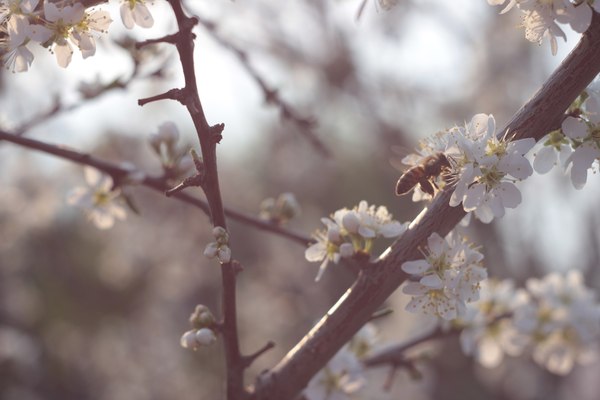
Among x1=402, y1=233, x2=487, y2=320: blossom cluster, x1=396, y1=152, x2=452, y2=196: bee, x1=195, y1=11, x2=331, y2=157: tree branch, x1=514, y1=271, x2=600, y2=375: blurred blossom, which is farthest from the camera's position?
x1=514, y1=271, x2=600, y2=375: blurred blossom

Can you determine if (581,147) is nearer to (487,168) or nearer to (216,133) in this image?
(487,168)

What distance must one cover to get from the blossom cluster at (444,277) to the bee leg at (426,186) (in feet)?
0.33

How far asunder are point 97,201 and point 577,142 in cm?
132

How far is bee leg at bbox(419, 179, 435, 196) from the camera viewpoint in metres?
1.22

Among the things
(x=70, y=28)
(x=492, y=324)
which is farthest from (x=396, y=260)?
(x=492, y=324)

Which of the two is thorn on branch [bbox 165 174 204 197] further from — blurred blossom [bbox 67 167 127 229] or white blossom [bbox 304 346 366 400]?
blurred blossom [bbox 67 167 127 229]

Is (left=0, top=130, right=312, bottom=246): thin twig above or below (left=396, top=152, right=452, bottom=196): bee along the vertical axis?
above

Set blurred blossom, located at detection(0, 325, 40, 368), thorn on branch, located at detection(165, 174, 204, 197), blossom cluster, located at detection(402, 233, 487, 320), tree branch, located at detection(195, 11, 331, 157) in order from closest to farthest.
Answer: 1. thorn on branch, located at detection(165, 174, 204, 197)
2. blossom cluster, located at detection(402, 233, 487, 320)
3. tree branch, located at detection(195, 11, 331, 157)
4. blurred blossom, located at detection(0, 325, 40, 368)

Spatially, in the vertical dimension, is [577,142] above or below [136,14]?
below

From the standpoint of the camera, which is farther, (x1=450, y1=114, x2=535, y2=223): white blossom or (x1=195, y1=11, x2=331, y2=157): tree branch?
(x1=195, y1=11, x2=331, y2=157): tree branch

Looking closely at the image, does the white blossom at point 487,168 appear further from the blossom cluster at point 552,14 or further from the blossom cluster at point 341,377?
the blossom cluster at point 341,377

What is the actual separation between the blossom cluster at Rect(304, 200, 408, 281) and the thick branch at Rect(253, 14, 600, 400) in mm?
92

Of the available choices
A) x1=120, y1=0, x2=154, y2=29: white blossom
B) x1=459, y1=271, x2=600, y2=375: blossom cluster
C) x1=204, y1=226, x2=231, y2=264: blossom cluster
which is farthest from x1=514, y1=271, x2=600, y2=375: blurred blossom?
x1=120, y1=0, x2=154, y2=29: white blossom

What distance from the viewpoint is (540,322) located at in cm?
200
